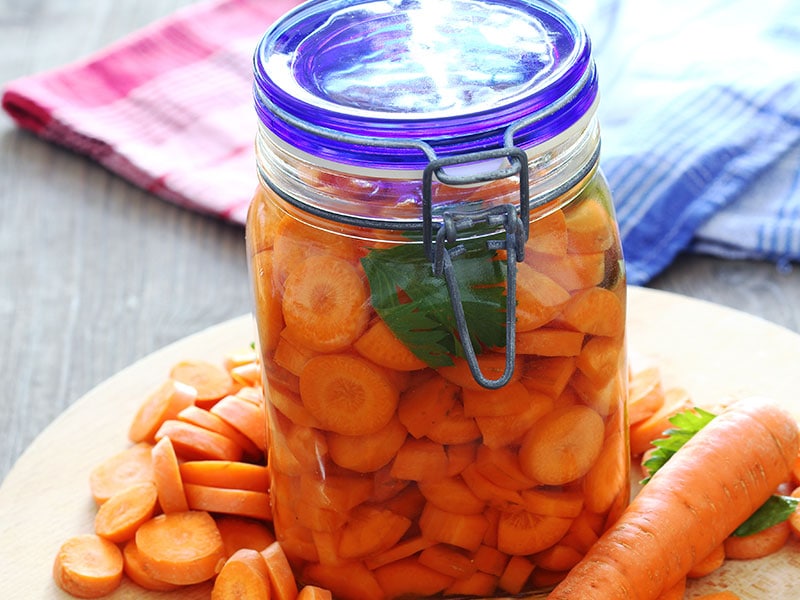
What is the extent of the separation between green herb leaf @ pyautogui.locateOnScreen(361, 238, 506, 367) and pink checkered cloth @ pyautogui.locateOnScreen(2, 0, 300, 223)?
A: 132 cm

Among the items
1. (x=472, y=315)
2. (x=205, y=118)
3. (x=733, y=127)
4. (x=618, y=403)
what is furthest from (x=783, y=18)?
(x=472, y=315)

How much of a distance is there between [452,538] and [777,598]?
14.1 inches

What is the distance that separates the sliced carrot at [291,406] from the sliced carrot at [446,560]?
0.19 metres

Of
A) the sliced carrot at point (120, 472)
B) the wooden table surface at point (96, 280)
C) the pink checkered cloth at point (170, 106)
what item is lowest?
the wooden table surface at point (96, 280)

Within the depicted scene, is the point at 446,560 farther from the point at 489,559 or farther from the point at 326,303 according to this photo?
the point at 326,303

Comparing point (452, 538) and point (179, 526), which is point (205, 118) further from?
point (452, 538)

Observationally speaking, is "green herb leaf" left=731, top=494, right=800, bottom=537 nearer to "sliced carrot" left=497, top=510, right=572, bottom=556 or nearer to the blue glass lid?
"sliced carrot" left=497, top=510, right=572, bottom=556

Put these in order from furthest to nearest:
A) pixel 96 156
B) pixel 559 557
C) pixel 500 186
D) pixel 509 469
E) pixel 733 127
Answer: pixel 96 156 → pixel 733 127 → pixel 559 557 → pixel 509 469 → pixel 500 186

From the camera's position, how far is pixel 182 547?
131 cm

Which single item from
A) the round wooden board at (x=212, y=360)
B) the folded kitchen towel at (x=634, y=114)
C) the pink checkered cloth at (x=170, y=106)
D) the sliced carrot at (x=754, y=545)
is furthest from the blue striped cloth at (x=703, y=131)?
the sliced carrot at (x=754, y=545)

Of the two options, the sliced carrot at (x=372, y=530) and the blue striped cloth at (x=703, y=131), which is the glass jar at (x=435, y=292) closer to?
the sliced carrot at (x=372, y=530)

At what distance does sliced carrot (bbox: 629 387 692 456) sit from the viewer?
1.45 m

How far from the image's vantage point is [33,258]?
2404mm

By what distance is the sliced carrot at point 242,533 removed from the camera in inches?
53.1
